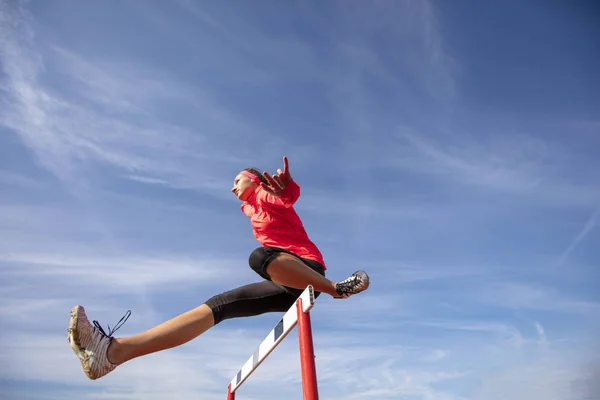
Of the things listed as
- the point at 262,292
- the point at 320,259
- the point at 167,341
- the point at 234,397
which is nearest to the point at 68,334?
the point at 167,341

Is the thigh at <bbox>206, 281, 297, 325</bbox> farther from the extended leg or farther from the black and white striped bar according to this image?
the black and white striped bar

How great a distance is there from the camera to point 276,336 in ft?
12.0

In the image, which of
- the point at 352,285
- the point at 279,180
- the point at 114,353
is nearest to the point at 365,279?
the point at 352,285

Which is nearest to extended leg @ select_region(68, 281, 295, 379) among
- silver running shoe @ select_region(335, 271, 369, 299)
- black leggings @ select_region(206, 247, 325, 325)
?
black leggings @ select_region(206, 247, 325, 325)

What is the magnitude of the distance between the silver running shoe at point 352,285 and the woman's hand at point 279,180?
87 cm

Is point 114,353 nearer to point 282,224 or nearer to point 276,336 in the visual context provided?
point 276,336

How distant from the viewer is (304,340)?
2994 mm

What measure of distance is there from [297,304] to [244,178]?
1.62 m

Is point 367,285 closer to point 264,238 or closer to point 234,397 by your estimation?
point 264,238

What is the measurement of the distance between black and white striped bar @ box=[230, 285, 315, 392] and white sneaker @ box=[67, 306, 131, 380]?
1.19 metres

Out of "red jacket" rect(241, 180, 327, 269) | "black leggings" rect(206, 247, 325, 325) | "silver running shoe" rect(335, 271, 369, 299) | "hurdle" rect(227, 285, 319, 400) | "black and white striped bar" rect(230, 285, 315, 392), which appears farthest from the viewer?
"red jacket" rect(241, 180, 327, 269)

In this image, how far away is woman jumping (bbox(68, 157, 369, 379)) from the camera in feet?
10.3

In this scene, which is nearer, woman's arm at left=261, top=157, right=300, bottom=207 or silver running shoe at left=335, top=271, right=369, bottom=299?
silver running shoe at left=335, top=271, right=369, bottom=299

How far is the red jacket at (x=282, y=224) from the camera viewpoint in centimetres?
387
